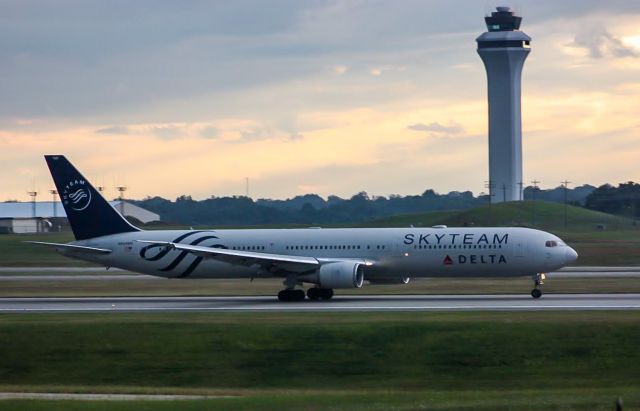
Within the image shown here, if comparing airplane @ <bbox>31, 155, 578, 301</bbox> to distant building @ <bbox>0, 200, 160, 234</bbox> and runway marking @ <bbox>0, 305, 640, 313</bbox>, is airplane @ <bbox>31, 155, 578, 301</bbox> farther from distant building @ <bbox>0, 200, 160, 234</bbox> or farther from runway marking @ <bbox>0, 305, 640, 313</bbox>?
distant building @ <bbox>0, 200, 160, 234</bbox>

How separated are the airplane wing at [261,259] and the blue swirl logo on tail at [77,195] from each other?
726 centimetres

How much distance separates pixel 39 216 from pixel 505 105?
80328 mm

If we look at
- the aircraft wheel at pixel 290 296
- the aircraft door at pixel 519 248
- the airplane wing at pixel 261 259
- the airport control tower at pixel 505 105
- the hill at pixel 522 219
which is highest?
the airport control tower at pixel 505 105

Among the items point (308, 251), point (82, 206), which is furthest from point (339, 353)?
point (82, 206)

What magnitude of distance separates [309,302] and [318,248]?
3.53 meters

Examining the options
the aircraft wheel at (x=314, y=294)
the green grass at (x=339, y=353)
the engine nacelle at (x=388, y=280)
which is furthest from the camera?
the engine nacelle at (x=388, y=280)

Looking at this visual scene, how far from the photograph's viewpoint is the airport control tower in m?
184

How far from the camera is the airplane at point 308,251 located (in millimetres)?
51281

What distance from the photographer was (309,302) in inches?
2020

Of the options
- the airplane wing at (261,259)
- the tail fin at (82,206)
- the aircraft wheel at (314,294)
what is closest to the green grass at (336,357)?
the airplane wing at (261,259)

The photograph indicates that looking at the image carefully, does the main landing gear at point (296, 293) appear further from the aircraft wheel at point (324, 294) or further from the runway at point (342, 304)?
the runway at point (342, 304)

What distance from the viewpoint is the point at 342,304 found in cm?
4900

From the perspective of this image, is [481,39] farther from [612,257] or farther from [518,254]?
[518,254]

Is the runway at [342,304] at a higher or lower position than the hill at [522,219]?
lower
